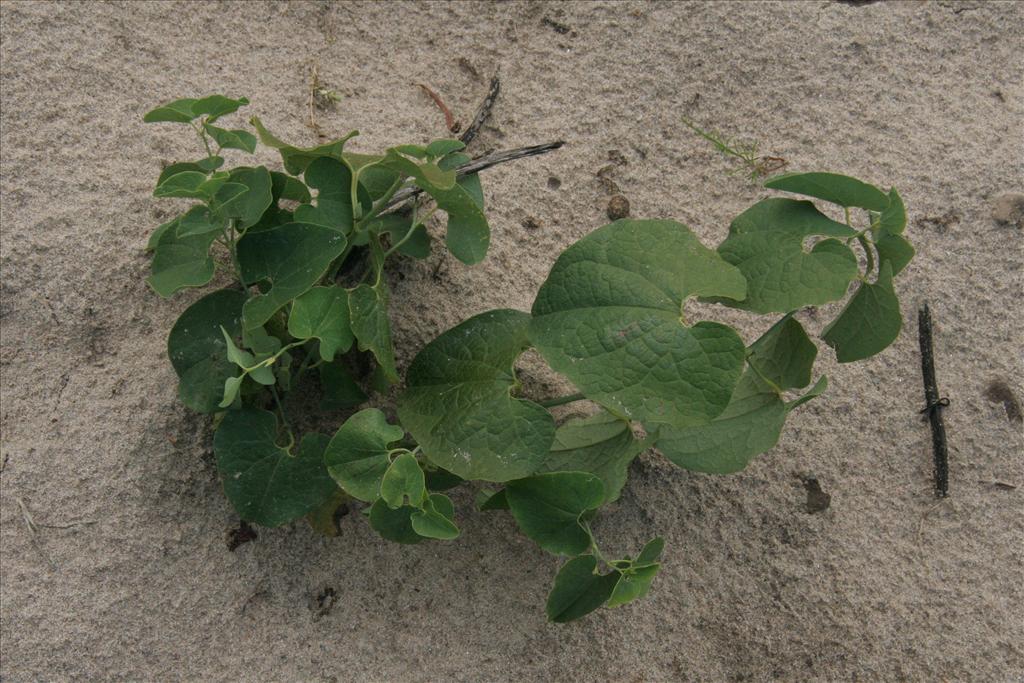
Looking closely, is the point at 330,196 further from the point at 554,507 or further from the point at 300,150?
the point at 554,507

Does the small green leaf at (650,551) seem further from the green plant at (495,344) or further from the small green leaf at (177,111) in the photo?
the small green leaf at (177,111)

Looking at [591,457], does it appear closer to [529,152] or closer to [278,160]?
[529,152]

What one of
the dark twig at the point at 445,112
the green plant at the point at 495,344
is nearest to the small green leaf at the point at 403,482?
the green plant at the point at 495,344

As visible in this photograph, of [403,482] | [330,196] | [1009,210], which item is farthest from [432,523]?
[1009,210]

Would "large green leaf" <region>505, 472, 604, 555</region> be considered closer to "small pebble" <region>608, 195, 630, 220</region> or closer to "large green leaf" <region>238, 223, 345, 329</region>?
"large green leaf" <region>238, 223, 345, 329</region>

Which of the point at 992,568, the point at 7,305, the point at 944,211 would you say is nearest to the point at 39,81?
the point at 7,305
